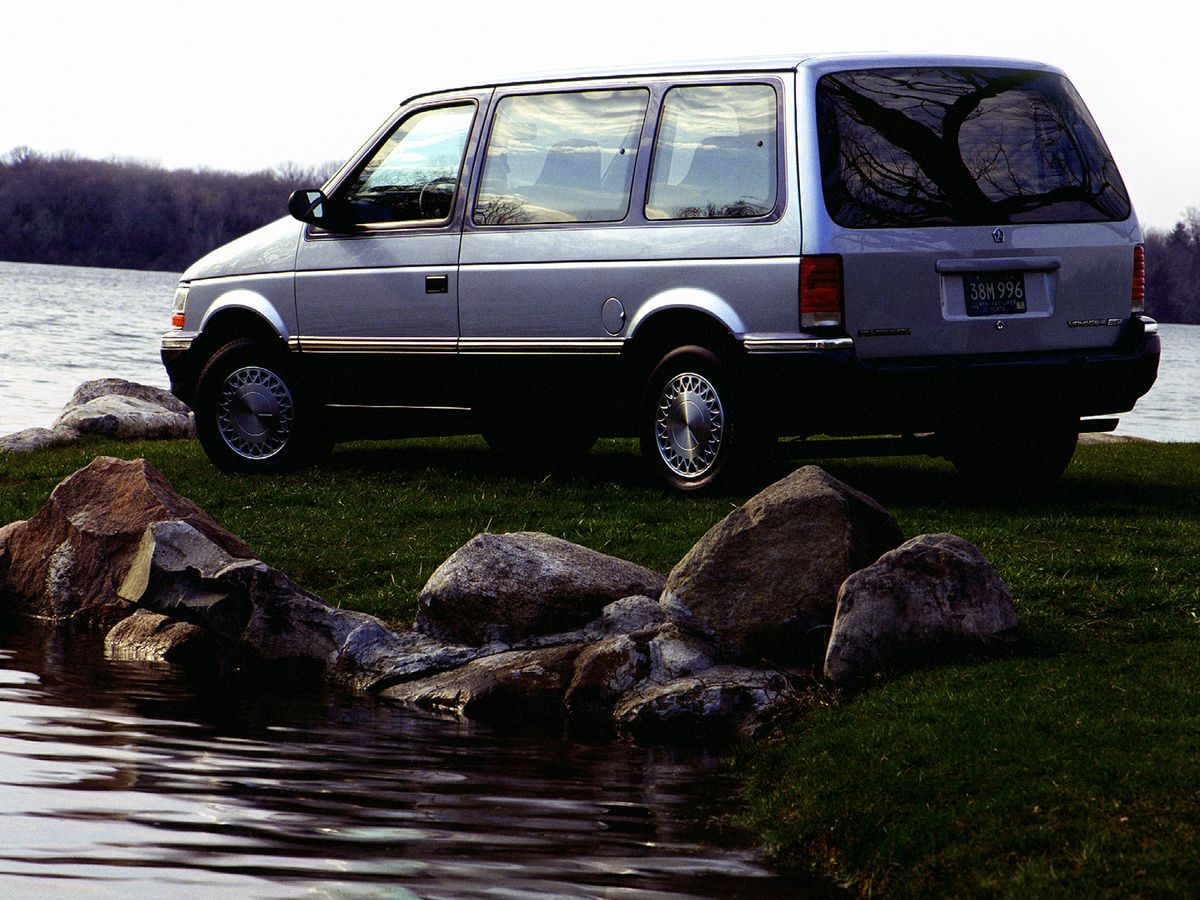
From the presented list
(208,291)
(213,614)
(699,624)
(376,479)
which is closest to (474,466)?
(376,479)

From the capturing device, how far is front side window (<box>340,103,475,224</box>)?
37.6 feet

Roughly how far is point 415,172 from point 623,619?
15.9 ft

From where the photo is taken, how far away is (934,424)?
10.1 meters

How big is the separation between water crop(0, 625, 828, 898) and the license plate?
4.14m

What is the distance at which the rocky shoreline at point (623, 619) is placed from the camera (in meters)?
7.11

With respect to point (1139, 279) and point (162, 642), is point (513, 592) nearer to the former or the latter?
point (162, 642)

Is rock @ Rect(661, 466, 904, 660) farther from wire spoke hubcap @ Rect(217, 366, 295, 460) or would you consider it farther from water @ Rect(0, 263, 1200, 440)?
water @ Rect(0, 263, 1200, 440)

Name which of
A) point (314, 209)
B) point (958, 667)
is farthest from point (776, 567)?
point (314, 209)

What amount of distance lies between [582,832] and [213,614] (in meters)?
3.47

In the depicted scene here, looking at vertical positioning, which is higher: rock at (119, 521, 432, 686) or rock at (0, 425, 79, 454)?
rock at (0, 425, 79, 454)

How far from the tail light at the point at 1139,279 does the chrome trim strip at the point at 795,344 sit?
2014 millimetres

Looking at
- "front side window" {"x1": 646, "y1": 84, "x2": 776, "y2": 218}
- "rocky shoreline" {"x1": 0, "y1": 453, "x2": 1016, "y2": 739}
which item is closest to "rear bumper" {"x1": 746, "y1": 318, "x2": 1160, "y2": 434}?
"front side window" {"x1": 646, "y1": 84, "x2": 776, "y2": 218}

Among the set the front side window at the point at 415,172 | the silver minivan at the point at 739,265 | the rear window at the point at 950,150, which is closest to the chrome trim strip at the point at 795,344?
the silver minivan at the point at 739,265

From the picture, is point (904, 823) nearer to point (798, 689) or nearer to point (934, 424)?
point (798, 689)
